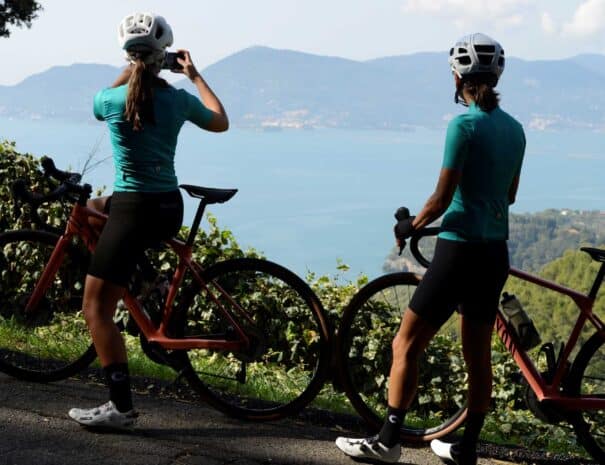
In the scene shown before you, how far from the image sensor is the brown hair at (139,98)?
3.73 meters

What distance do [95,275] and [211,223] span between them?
2912 mm

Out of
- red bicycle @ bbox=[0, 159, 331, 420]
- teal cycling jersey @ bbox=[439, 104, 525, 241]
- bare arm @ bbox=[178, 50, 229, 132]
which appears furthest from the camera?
red bicycle @ bbox=[0, 159, 331, 420]

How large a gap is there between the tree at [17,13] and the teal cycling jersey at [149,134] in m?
10.1

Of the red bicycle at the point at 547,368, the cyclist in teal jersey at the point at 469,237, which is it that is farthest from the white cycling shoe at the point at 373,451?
the red bicycle at the point at 547,368

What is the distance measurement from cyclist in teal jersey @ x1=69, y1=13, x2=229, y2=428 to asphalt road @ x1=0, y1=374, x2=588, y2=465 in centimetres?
16

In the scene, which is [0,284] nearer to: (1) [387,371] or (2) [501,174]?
(1) [387,371]

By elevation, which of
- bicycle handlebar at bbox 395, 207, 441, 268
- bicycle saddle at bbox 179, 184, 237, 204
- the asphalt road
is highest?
bicycle saddle at bbox 179, 184, 237, 204

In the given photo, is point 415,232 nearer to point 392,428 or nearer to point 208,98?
point 392,428

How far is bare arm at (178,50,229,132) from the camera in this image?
3947mm

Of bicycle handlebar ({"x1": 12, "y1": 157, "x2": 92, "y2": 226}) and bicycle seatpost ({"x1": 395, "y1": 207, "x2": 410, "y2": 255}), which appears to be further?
bicycle handlebar ({"x1": 12, "y1": 157, "x2": 92, "y2": 226})

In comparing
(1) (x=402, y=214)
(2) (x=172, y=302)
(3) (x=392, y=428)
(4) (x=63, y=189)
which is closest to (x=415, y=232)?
(1) (x=402, y=214)

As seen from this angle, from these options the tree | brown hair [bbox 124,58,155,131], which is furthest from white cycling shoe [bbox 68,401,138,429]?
the tree

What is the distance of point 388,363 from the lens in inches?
201

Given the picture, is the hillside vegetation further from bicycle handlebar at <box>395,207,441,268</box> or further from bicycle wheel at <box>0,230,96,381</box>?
bicycle handlebar at <box>395,207,441,268</box>
